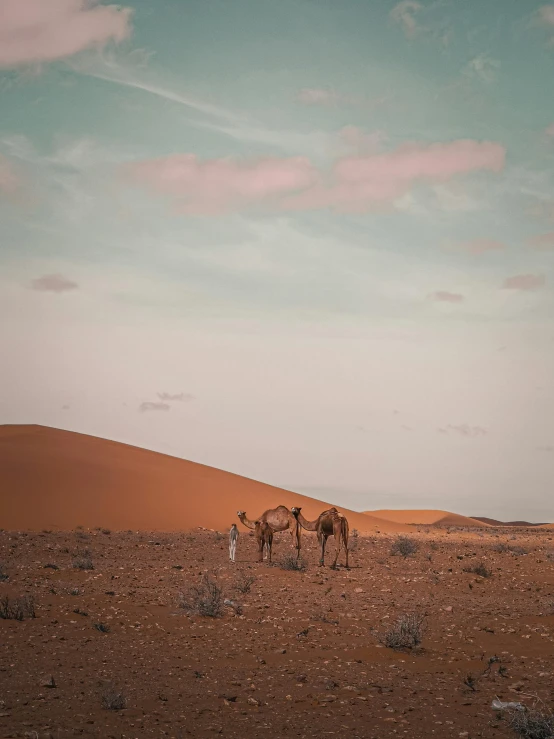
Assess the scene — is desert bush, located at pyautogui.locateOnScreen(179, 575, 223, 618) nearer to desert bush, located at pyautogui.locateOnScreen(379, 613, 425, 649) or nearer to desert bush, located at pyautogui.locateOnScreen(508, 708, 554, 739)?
desert bush, located at pyautogui.locateOnScreen(379, 613, 425, 649)

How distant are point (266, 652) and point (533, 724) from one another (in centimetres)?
518

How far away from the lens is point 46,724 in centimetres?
885

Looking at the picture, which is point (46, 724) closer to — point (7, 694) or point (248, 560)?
point (7, 694)

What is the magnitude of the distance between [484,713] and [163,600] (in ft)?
30.2

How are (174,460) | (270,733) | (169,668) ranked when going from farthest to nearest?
(174,460) < (169,668) < (270,733)

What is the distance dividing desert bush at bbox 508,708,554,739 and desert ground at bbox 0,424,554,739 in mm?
206

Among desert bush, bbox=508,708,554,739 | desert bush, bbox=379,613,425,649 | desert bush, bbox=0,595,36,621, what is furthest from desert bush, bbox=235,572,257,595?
desert bush, bbox=508,708,554,739

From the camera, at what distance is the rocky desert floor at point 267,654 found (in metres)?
9.32

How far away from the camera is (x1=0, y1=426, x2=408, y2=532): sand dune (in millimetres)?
46344

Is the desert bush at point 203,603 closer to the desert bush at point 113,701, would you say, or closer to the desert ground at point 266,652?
the desert ground at point 266,652

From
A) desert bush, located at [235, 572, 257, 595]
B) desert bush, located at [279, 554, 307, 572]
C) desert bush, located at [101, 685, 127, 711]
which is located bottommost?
desert bush, located at [101, 685, 127, 711]

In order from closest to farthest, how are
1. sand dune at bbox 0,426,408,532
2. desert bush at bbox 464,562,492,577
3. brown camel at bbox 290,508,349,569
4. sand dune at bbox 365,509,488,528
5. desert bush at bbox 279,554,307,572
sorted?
1. desert bush at bbox 279,554,307,572
2. desert bush at bbox 464,562,492,577
3. brown camel at bbox 290,508,349,569
4. sand dune at bbox 0,426,408,532
5. sand dune at bbox 365,509,488,528

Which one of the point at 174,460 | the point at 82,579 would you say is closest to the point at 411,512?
the point at 174,460

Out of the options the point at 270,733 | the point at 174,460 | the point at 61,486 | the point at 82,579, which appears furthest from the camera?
the point at 174,460
